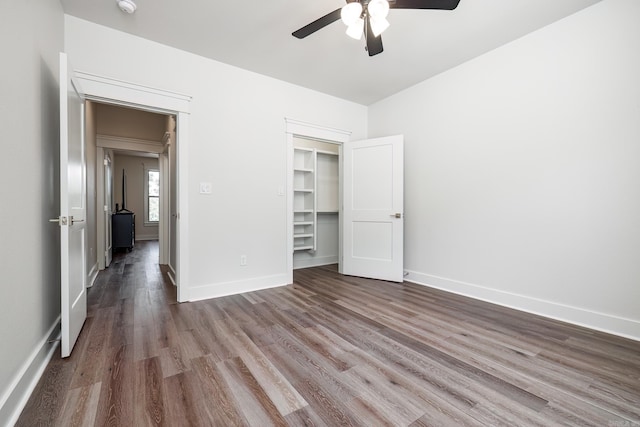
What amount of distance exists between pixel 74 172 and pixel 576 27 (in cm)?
416

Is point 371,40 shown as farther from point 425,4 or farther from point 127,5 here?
point 127,5

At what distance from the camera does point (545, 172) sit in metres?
2.53

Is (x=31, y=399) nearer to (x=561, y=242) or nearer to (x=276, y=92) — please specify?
(x=276, y=92)

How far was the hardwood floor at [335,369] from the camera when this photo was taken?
131 cm

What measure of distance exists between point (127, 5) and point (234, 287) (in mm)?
2732

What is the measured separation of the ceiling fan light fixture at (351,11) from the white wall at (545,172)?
6.45 feet

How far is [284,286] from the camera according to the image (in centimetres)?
347

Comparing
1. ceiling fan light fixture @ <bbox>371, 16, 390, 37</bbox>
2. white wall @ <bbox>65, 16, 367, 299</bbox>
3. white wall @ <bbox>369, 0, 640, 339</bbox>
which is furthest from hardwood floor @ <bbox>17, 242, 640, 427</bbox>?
ceiling fan light fixture @ <bbox>371, 16, 390, 37</bbox>

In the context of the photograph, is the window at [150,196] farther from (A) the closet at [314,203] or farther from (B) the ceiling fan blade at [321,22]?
(B) the ceiling fan blade at [321,22]

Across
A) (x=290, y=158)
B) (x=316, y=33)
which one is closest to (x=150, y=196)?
(x=290, y=158)

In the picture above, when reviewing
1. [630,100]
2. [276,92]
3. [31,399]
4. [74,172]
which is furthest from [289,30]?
[31,399]

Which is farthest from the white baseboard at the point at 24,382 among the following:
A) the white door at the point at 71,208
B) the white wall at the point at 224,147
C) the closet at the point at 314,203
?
the closet at the point at 314,203

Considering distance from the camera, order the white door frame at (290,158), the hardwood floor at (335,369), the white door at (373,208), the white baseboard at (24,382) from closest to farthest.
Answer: the white baseboard at (24,382)
the hardwood floor at (335,369)
the white door frame at (290,158)
the white door at (373,208)

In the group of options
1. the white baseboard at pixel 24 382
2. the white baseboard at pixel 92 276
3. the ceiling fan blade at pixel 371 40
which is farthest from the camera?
the white baseboard at pixel 92 276
